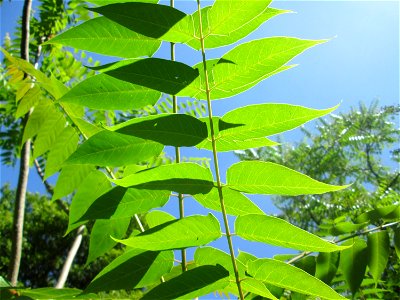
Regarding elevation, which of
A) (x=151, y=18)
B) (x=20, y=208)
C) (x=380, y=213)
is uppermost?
(x=151, y=18)

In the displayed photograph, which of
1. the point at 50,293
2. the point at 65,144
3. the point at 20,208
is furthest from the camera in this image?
the point at 20,208

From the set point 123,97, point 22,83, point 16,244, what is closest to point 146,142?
point 123,97

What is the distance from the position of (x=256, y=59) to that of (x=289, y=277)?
47 cm

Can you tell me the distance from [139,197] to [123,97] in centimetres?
25

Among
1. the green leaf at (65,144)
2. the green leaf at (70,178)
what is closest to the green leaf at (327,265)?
the green leaf at (70,178)

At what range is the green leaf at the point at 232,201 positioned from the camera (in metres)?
1.00

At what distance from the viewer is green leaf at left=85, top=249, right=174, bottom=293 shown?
0.95m

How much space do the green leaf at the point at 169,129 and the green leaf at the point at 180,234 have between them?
171 mm

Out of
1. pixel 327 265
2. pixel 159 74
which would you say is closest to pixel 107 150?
pixel 159 74

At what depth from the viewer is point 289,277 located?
90cm

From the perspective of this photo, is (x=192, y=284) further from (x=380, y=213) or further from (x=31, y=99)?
(x=31, y=99)

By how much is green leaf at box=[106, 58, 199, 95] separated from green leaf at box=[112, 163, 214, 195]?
17 cm

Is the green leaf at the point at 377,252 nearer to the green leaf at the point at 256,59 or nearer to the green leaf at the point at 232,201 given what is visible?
the green leaf at the point at 232,201

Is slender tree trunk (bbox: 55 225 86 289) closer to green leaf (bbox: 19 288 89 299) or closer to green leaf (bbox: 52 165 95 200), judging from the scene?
green leaf (bbox: 52 165 95 200)
